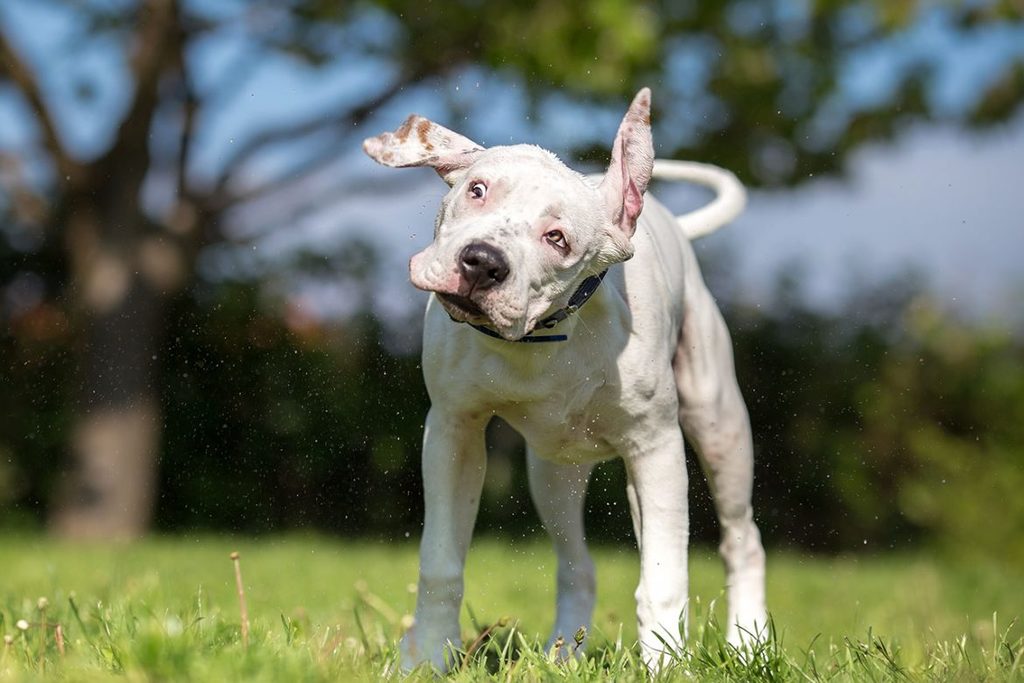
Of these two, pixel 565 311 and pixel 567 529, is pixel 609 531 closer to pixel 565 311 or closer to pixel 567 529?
pixel 567 529

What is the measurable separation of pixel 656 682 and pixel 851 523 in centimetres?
885

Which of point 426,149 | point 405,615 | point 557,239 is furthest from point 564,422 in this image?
point 405,615

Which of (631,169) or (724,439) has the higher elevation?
(631,169)

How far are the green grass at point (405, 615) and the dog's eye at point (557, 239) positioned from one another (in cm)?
102

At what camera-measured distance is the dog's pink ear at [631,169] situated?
333 centimetres

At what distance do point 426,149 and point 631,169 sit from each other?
546 mm

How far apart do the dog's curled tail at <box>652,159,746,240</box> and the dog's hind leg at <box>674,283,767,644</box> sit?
0.60 meters

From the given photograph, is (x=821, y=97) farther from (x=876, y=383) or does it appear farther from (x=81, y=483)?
(x=81, y=483)

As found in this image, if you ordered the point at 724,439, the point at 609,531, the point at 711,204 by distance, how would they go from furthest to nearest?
the point at 609,531 < the point at 711,204 < the point at 724,439

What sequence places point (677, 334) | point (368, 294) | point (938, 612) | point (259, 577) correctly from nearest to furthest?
point (677, 334), point (938, 612), point (259, 577), point (368, 294)

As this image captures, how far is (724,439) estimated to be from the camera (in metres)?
4.36

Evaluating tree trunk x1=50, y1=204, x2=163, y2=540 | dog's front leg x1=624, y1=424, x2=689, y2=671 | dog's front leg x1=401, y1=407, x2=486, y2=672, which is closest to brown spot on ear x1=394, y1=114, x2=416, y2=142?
dog's front leg x1=401, y1=407, x2=486, y2=672

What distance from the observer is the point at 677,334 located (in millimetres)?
4219

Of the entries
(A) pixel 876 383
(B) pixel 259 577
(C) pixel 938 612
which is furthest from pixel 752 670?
(A) pixel 876 383
